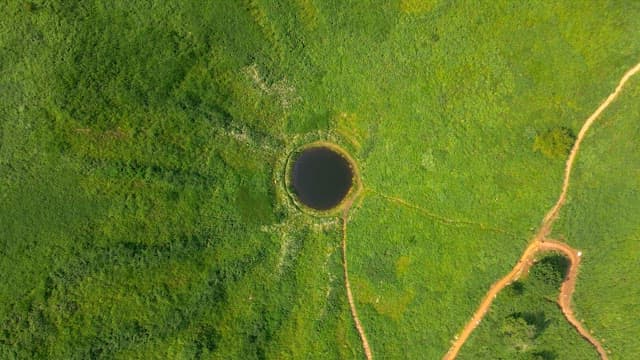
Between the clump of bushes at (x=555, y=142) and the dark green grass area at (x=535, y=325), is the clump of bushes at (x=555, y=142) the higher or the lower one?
the higher one

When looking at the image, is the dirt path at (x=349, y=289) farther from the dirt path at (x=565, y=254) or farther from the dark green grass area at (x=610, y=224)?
the dark green grass area at (x=610, y=224)

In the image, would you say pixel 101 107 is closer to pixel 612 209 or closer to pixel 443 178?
pixel 443 178

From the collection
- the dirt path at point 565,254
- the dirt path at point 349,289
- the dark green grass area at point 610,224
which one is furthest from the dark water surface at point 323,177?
the dark green grass area at point 610,224

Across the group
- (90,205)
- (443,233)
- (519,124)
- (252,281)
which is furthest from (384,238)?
(90,205)

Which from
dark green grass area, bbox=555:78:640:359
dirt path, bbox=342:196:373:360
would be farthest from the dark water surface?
dark green grass area, bbox=555:78:640:359

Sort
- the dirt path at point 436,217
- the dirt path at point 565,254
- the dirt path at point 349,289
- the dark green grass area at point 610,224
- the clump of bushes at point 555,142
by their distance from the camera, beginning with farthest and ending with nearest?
1. the dirt path at point 349,289
2. the dirt path at point 436,217
3. the dirt path at point 565,254
4. the dark green grass area at point 610,224
5. the clump of bushes at point 555,142

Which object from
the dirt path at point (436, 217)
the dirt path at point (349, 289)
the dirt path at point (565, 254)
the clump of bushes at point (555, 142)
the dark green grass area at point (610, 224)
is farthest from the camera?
the dirt path at point (349, 289)
